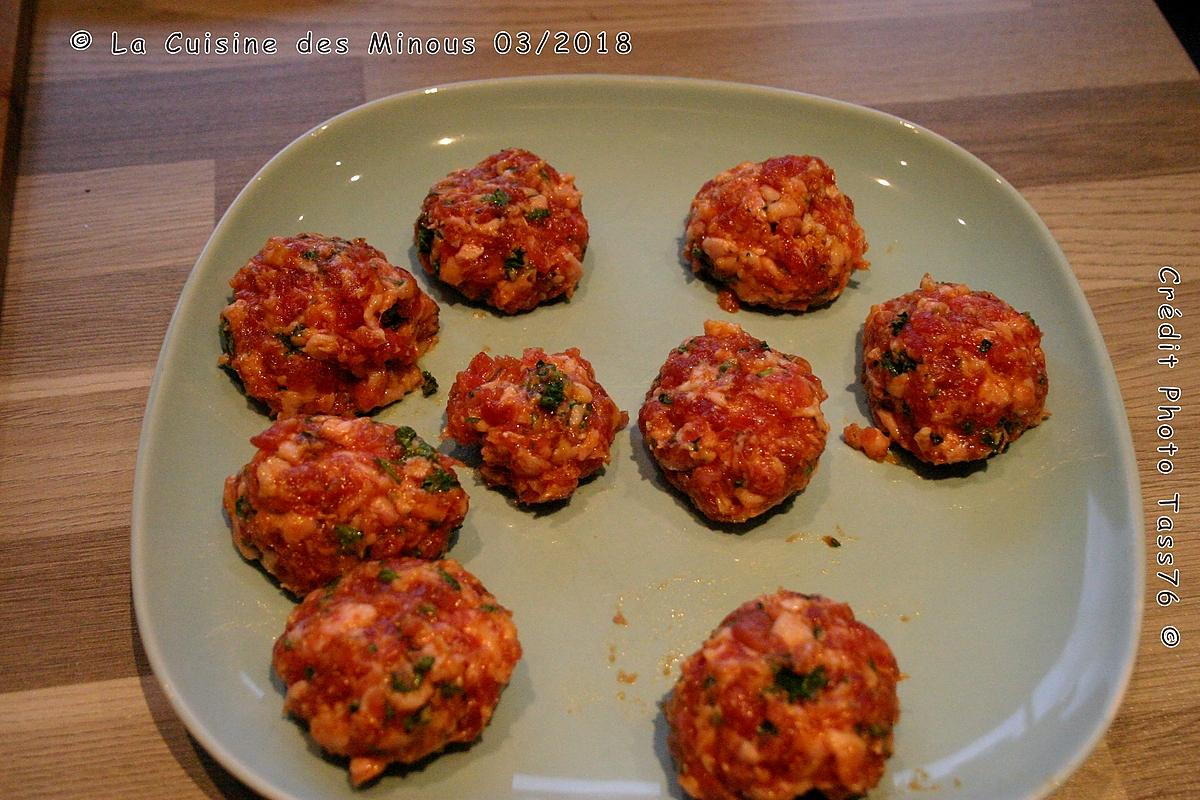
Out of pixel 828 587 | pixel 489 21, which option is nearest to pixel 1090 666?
pixel 828 587

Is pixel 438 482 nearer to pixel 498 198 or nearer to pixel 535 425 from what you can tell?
pixel 535 425

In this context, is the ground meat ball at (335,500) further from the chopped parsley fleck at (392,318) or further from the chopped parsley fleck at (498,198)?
the chopped parsley fleck at (498,198)

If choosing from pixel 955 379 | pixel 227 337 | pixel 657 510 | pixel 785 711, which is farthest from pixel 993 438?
pixel 227 337


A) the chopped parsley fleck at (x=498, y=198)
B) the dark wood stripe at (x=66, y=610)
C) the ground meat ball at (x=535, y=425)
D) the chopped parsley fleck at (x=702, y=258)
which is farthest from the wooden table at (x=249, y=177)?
the chopped parsley fleck at (x=702, y=258)

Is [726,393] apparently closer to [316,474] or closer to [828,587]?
[828,587]

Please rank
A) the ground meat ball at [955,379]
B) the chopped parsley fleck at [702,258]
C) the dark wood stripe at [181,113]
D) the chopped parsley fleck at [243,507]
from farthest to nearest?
1. the dark wood stripe at [181,113]
2. the chopped parsley fleck at [702,258]
3. the ground meat ball at [955,379]
4. the chopped parsley fleck at [243,507]

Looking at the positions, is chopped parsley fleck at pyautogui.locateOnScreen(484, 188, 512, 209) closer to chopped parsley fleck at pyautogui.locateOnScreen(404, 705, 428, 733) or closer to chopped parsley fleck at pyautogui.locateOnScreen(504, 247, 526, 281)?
chopped parsley fleck at pyautogui.locateOnScreen(504, 247, 526, 281)
